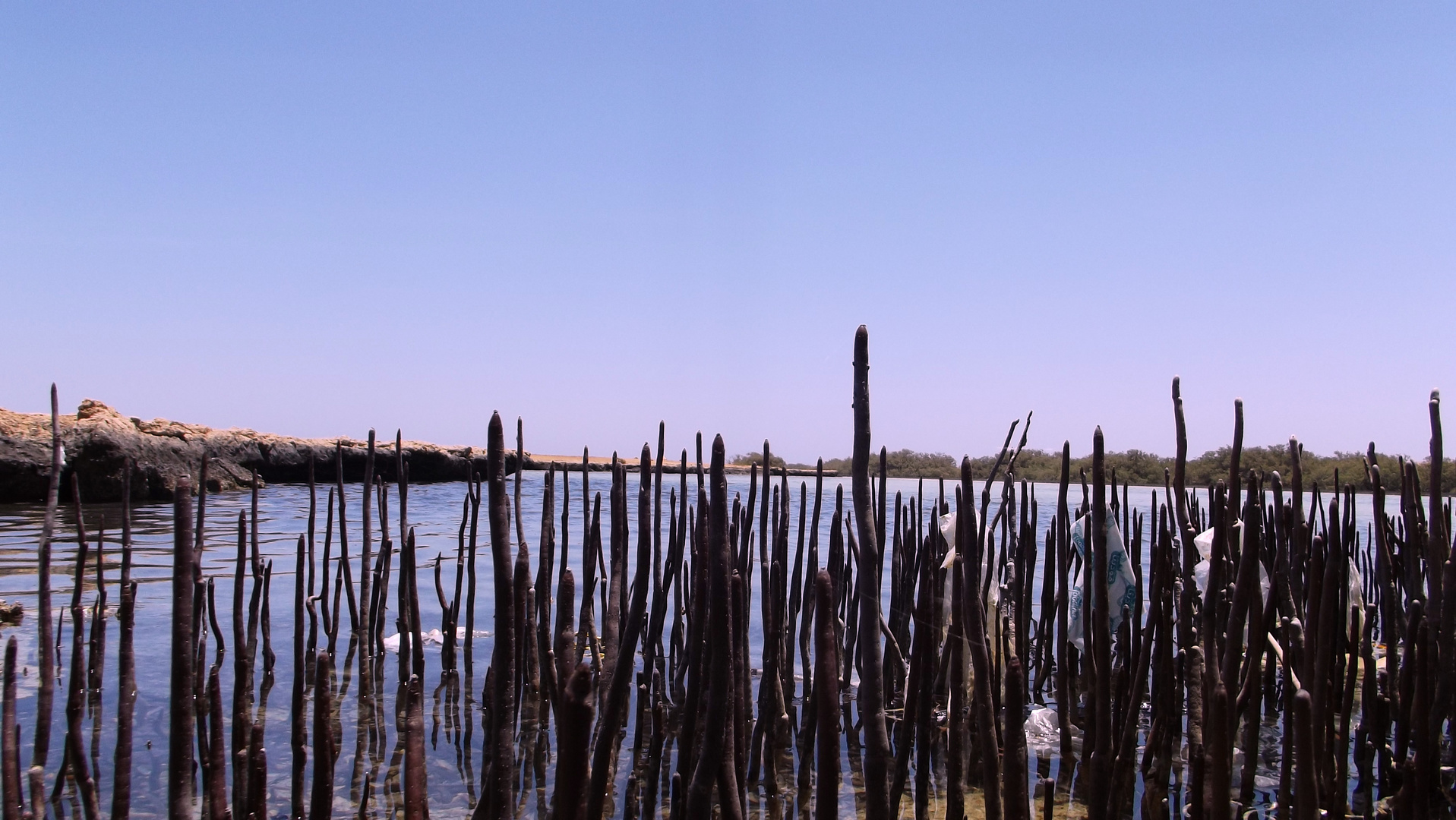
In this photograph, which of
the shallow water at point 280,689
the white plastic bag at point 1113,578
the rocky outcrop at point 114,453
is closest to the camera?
the shallow water at point 280,689

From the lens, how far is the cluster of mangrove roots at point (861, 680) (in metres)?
2.67

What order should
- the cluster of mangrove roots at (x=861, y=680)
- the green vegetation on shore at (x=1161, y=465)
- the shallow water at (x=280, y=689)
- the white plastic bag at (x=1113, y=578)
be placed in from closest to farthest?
the cluster of mangrove roots at (x=861, y=680), the shallow water at (x=280, y=689), the white plastic bag at (x=1113, y=578), the green vegetation on shore at (x=1161, y=465)

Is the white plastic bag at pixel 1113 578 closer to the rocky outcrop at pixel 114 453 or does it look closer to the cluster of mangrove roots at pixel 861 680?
the cluster of mangrove roots at pixel 861 680

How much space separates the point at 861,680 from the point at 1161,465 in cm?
4217

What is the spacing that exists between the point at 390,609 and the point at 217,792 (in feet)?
29.7

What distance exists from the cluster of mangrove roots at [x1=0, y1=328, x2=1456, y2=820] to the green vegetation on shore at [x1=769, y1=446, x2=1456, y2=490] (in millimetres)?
18098

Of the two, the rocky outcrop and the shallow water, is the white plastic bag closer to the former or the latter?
the shallow water

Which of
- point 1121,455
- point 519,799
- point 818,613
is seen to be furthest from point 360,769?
point 1121,455

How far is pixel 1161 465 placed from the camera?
4250 cm

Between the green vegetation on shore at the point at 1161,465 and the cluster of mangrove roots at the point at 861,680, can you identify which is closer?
the cluster of mangrove roots at the point at 861,680

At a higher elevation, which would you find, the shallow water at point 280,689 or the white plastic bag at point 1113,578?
the white plastic bag at point 1113,578

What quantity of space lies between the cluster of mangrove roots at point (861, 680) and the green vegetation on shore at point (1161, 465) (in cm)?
1810

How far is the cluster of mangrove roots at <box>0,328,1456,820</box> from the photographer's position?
267 centimetres

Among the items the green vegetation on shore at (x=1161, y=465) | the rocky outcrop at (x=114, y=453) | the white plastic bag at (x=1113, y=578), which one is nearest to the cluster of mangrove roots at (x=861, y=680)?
the white plastic bag at (x=1113, y=578)
